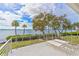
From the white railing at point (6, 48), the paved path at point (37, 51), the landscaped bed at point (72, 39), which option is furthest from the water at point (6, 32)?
the landscaped bed at point (72, 39)

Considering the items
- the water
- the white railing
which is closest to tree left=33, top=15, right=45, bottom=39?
the water

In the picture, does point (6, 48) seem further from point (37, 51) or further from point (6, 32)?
point (37, 51)

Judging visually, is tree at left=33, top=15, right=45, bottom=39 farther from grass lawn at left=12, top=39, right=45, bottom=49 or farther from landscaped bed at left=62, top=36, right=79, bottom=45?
landscaped bed at left=62, top=36, right=79, bottom=45

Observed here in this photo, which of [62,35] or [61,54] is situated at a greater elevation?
[62,35]

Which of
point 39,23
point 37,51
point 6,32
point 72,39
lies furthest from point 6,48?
point 72,39

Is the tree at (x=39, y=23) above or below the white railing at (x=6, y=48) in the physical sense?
above

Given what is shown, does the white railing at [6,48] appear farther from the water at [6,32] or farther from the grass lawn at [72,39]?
the grass lawn at [72,39]

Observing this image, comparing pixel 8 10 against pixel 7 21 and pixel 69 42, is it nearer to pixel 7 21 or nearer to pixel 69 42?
pixel 7 21

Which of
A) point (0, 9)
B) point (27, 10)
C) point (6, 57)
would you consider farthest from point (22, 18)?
point (6, 57)
